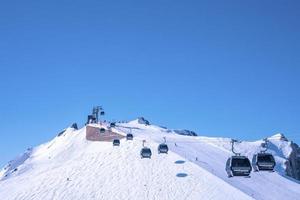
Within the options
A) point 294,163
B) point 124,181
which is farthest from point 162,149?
point 294,163

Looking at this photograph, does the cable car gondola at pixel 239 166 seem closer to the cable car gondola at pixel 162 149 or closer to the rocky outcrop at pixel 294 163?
the cable car gondola at pixel 162 149

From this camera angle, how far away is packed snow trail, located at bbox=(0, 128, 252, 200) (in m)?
70.6

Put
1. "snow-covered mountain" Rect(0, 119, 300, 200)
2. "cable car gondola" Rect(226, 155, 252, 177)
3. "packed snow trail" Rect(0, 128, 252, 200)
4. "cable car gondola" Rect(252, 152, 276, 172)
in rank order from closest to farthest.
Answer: "cable car gondola" Rect(226, 155, 252, 177), "cable car gondola" Rect(252, 152, 276, 172), "packed snow trail" Rect(0, 128, 252, 200), "snow-covered mountain" Rect(0, 119, 300, 200)

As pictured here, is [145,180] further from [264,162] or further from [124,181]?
[264,162]

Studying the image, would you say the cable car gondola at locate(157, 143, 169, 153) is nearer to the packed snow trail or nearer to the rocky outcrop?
the packed snow trail

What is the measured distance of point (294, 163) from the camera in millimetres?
149750

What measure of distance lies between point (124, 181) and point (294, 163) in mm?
87204

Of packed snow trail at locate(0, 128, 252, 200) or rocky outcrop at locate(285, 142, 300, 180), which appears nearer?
packed snow trail at locate(0, 128, 252, 200)

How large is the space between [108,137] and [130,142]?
742 centimetres

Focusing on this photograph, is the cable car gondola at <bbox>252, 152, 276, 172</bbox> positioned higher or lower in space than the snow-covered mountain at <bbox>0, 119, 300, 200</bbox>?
lower

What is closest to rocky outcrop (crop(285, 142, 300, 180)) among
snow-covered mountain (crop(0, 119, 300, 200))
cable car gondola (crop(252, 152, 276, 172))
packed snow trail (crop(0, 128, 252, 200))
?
snow-covered mountain (crop(0, 119, 300, 200))

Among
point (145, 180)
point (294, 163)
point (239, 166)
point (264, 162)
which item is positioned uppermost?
point (294, 163)

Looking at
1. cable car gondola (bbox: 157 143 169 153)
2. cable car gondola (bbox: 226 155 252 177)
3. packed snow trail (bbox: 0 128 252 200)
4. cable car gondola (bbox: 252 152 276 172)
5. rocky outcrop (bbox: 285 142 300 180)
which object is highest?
rocky outcrop (bbox: 285 142 300 180)

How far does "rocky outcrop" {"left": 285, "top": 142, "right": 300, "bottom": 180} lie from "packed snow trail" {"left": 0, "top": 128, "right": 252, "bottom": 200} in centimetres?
6006
